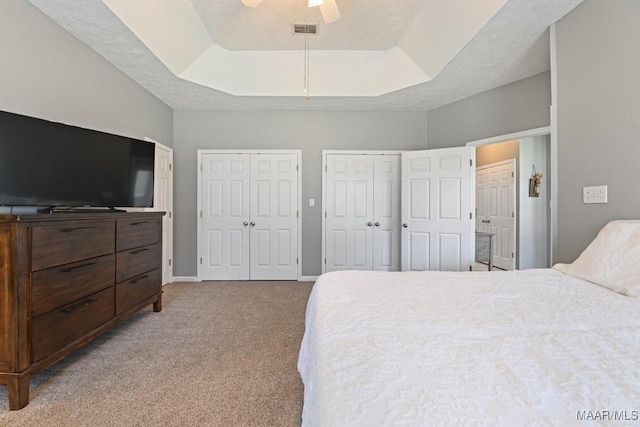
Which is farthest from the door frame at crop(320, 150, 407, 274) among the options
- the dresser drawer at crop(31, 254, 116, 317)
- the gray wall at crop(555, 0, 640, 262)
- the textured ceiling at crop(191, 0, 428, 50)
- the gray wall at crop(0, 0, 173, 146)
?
the dresser drawer at crop(31, 254, 116, 317)

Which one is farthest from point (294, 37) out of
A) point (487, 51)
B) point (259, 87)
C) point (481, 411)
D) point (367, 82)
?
point (481, 411)

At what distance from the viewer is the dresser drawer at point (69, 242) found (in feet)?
5.73

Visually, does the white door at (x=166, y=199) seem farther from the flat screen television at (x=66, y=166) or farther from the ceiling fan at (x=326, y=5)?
the ceiling fan at (x=326, y=5)

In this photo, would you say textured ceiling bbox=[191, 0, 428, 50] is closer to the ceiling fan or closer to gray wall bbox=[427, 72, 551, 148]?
the ceiling fan

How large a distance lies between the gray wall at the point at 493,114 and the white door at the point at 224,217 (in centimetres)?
295

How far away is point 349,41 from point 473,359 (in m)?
3.70

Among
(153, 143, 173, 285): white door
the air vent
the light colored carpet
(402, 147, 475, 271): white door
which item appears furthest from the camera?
(153, 143, 173, 285): white door

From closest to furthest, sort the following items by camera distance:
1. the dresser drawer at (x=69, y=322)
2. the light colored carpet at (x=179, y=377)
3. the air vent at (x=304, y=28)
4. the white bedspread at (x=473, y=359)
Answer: the white bedspread at (x=473, y=359)
the light colored carpet at (x=179, y=377)
the dresser drawer at (x=69, y=322)
the air vent at (x=304, y=28)

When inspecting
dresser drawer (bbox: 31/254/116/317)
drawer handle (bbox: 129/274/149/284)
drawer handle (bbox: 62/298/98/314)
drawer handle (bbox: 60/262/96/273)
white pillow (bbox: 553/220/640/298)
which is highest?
white pillow (bbox: 553/220/640/298)

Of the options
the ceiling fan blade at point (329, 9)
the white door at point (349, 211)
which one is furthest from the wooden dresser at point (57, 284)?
the white door at point (349, 211)

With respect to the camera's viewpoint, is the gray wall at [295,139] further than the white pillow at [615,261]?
Yes

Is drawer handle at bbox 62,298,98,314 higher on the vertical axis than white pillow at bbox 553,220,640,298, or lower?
lower

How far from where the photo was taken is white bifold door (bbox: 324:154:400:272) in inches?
185

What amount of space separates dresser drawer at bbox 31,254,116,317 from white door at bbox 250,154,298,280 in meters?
2.39
